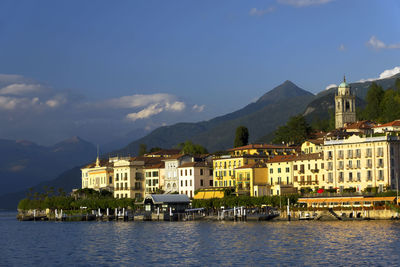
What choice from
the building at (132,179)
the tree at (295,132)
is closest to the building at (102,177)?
the building at (132,179)

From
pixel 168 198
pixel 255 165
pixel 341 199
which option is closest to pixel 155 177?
pixel 168 198

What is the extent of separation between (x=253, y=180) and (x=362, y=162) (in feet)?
85.7

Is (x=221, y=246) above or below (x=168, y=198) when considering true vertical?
below

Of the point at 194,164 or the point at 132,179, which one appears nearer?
the point at 194,164

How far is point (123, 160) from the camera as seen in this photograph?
596 ft

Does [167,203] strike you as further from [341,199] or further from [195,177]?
[341,199]

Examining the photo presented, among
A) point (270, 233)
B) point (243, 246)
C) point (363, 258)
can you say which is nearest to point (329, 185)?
point (270, 233)

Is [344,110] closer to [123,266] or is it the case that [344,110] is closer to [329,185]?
[329,185]

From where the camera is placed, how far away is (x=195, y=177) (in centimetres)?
16075

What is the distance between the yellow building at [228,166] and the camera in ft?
500

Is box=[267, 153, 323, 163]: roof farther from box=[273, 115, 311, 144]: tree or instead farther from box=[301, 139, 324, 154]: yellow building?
box=[273, 115, 311, 144]: tree

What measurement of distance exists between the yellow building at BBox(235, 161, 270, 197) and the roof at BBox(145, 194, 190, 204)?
11.8 meters

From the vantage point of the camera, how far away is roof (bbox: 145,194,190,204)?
5864 inches

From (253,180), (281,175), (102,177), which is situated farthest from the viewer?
(102,177)
